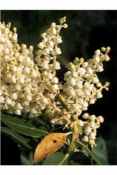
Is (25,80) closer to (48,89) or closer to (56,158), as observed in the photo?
(48,89)

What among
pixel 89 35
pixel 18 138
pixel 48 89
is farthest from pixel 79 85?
pixel 89 35

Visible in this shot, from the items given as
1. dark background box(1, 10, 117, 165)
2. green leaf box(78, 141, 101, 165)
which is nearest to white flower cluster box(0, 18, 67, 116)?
green leaf box(78, 141, 101, 165)

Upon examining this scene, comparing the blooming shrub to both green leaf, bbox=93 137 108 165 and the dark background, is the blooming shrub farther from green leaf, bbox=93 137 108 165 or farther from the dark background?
the dark background

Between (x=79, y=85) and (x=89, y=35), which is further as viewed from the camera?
(x=89, y=35)

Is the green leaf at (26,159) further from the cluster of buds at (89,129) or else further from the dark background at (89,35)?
the dark background at (89,35)

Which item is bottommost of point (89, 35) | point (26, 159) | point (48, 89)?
point (26, 159)

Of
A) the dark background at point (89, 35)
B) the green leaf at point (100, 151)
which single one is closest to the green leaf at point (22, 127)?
the green leaf at point (100, 151)
